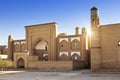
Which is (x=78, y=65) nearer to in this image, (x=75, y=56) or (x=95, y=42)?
(x=75, y=56)

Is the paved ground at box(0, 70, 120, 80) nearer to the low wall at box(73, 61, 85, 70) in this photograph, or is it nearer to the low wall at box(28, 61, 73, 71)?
the low wall at box(28, 61, 73, 71)

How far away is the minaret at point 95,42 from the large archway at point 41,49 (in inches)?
577

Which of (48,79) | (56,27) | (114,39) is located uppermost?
(56,27)

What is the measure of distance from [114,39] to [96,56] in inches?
132

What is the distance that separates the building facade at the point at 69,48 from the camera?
90.3 feet

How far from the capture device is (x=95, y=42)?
28281 millimetres

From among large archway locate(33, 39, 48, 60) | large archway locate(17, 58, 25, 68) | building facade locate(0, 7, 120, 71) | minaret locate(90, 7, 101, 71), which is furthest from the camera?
large archway locate(33, 39, 48, 60)

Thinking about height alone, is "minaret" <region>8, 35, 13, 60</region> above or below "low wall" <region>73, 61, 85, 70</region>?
above

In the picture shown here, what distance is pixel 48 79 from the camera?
20641 millimetres

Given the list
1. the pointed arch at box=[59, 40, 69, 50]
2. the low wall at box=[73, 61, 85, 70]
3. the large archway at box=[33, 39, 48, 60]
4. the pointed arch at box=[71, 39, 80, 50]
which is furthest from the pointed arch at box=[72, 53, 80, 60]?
the large archway at box=[33, 39, 48, 60]

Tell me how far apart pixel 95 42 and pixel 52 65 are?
862 centimetres

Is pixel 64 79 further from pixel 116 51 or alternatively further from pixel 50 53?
pixel 50 53

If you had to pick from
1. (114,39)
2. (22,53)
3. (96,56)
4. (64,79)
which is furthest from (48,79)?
(22,53)

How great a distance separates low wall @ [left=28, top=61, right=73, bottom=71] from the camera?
3167 cm
